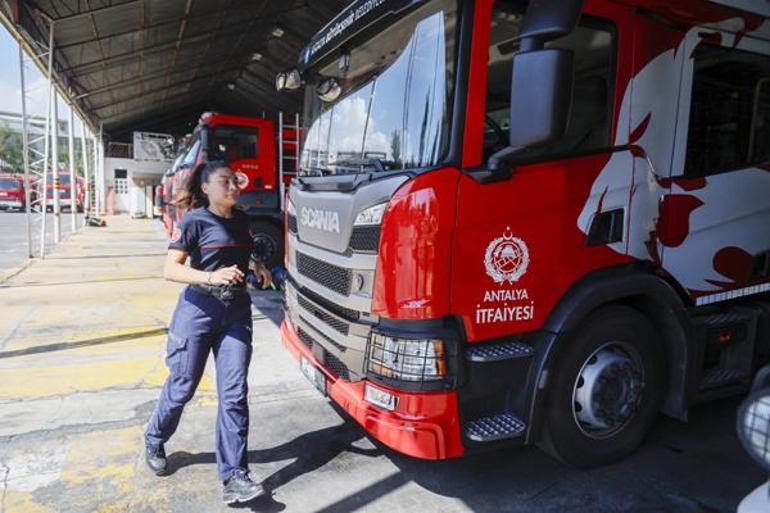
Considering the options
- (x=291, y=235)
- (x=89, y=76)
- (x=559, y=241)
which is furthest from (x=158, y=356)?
(x=89, y=76)

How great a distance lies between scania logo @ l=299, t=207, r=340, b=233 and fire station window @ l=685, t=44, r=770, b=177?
6.62ft

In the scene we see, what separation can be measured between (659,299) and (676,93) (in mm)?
1148

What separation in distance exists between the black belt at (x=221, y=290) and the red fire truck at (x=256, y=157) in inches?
236

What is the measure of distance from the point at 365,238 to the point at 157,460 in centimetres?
172

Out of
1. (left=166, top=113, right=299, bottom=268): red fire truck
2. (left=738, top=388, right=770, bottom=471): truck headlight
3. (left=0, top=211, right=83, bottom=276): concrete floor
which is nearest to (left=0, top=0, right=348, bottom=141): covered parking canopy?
(left=166, top=113, right=299, bottom=268): red fire truck

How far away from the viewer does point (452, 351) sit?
2.47 metres

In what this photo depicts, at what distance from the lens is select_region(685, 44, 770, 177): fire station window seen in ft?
10.4

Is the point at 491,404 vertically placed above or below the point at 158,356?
above

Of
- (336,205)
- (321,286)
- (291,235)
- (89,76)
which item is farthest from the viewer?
(89,76)

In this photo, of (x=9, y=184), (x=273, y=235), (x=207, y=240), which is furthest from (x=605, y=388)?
(x=9, y=184)

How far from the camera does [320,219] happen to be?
10.2 ft

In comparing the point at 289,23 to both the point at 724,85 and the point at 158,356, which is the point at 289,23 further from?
the point at 724,85

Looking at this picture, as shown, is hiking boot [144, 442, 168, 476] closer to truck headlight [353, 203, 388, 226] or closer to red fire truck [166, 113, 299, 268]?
truck headlight [353, 203, 388, 226]

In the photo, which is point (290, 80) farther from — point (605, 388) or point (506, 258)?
point (605, 388)
